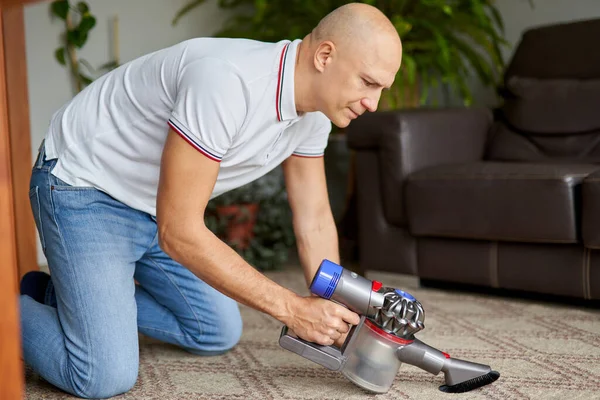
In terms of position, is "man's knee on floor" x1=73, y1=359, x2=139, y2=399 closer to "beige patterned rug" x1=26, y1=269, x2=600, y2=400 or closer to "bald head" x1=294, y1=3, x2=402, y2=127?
"beige patterned rug" x1=26, y1=269, x2=600, y2=400

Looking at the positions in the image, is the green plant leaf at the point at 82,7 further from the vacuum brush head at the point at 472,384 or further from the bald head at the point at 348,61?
the vacuum brush head at the point at 472,384

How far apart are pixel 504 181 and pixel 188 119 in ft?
3.85

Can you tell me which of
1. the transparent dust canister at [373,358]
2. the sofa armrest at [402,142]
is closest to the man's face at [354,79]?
the transparent dust canister at [373,358]

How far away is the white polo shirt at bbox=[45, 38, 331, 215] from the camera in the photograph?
3.97ft

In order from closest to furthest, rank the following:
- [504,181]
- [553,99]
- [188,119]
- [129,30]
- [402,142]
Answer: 1. [188,119]
2. [504,181]
3. [402,142]
4. [553,99]
5. [129,30]

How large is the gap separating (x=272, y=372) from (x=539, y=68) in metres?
1.67

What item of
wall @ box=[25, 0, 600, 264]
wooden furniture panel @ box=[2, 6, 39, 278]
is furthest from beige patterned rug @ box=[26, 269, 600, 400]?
wall @ box=[25, 0, 600, 264]

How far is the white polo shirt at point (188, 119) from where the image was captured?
3.97 feet

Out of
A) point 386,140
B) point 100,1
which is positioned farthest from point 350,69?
point 100,1

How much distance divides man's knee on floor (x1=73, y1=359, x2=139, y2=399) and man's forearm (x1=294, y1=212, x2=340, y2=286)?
403 millimetres

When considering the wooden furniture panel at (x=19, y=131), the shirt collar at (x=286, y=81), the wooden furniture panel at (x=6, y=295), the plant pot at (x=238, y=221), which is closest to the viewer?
the wooden furniture panel at (x=6, y=295)

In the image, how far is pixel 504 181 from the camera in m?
2.10

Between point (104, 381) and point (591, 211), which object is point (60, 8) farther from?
point (591, 211)

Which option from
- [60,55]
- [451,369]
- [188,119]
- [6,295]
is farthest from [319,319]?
[60,55]
